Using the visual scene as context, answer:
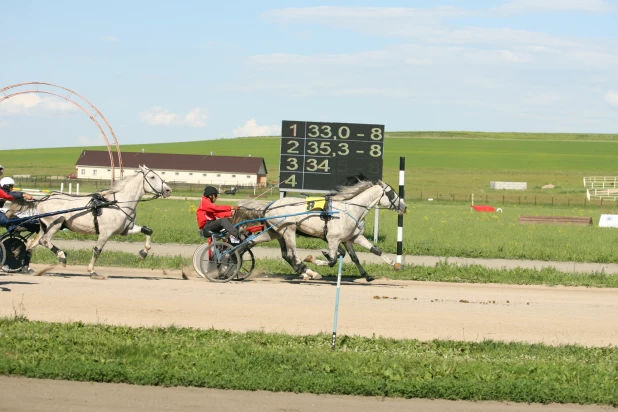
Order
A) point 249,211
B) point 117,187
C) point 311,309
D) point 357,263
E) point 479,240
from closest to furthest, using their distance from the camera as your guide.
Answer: point 311,309
point 117,187
point 249,211
point 357,263
point 479,240

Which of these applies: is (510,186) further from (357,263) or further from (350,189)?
(350,189)

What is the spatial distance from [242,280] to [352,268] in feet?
10.4

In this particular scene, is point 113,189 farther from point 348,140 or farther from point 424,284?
point 348,140

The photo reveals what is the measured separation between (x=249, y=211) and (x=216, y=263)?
1.27m

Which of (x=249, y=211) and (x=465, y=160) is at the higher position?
(x=465, y=160)

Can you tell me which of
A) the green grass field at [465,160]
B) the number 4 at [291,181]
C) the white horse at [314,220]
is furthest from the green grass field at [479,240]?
the green grass field at [465,160]

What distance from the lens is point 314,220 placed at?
15281 millimetres

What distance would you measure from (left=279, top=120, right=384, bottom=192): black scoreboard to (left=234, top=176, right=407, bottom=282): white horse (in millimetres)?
5413

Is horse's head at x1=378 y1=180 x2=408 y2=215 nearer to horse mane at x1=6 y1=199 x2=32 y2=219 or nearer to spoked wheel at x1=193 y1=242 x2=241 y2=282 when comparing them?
spoked wheel at x1=193 y1=242 x2=241 y2=282

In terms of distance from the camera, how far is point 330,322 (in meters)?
10.7

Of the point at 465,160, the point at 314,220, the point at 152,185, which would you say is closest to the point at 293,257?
the point at 314,220

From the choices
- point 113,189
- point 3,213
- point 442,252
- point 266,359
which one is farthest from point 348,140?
point 266,359

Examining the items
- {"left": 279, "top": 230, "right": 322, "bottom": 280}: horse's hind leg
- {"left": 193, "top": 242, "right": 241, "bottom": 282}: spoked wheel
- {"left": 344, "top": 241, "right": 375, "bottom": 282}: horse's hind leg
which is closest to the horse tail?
{"left": 279, "top": 230, "right": 322, "bottom": 280}: horse's hind leg

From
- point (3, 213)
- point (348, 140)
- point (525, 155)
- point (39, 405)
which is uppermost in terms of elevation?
point (525, 155)
